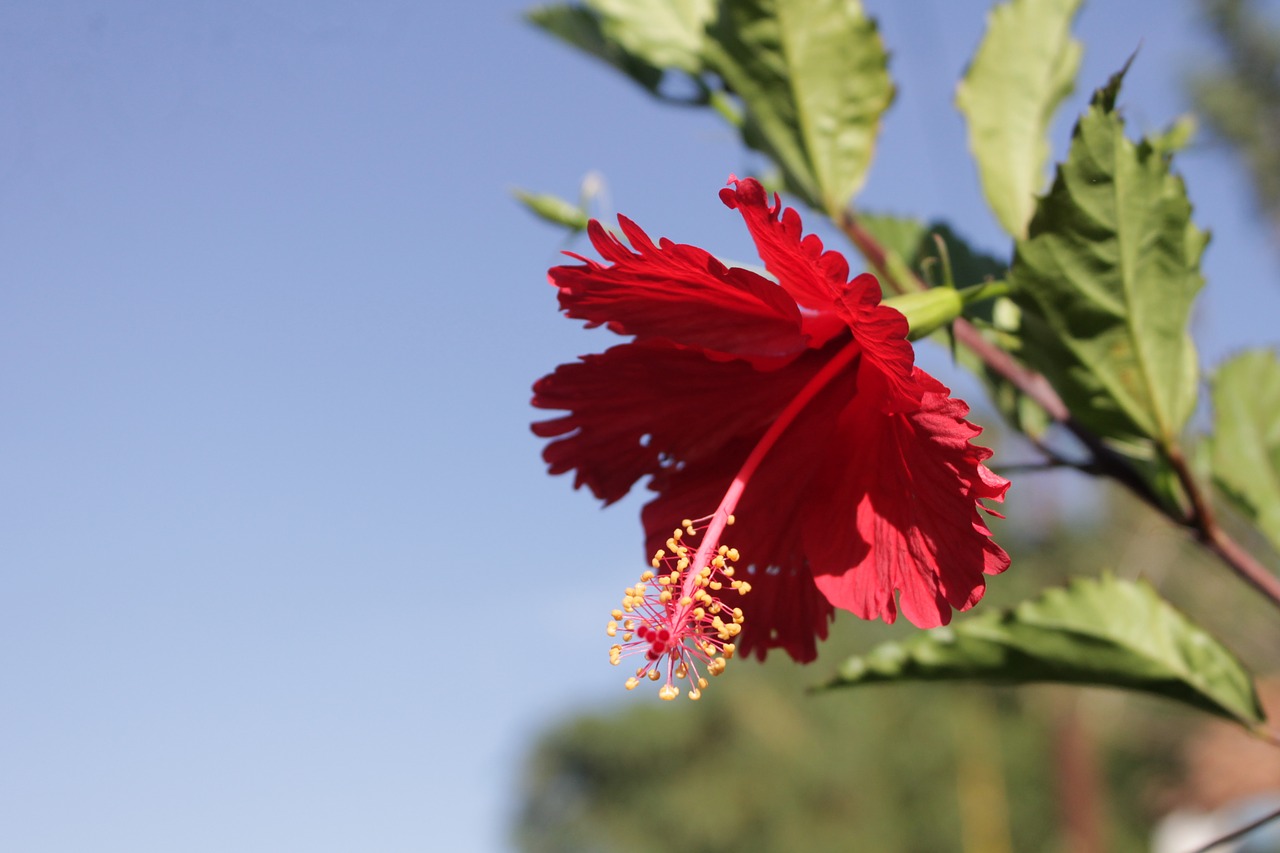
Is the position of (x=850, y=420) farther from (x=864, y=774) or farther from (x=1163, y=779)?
(x=864, y=774)

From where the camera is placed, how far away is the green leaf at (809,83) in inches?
40.2

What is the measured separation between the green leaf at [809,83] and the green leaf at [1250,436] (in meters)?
0.40

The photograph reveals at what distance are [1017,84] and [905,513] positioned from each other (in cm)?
51

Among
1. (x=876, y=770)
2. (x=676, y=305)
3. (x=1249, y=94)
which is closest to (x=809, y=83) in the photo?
A: (x=676, y=305)

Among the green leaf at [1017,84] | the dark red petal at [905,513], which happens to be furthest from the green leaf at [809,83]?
the dark red petal at [905,513]

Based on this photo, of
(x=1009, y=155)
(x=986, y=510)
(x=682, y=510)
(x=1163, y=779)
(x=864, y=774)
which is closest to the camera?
(x=986, y=510)

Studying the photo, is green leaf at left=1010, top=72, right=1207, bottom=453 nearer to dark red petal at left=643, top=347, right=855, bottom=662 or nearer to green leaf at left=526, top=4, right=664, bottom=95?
dark red petal at left=643, top=347, right=855, bottom=662

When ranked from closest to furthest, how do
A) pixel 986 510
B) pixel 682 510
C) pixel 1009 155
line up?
pixel 986 510 < pixel 682 510 < pixel 1009 155

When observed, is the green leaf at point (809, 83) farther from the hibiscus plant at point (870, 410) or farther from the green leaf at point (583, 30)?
the green leaf at point (583, 30)

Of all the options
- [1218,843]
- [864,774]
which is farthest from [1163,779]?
[1218,843]

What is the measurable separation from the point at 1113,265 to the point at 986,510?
0.66 feet

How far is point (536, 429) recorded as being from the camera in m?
Result: 0.94

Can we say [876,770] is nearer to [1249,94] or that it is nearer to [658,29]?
[1249,94]

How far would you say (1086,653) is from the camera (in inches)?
36.8
